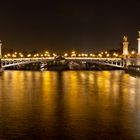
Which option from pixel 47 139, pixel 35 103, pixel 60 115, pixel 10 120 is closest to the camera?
pixel 47 139

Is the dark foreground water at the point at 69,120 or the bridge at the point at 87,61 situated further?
the bridge at the point at 87,61

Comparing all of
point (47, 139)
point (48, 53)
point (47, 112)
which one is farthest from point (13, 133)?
point (48, 53)

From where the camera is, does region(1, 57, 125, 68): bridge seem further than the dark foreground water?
Yes

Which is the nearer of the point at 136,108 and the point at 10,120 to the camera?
the point at 10,120

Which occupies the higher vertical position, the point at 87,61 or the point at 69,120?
the point at 87,61

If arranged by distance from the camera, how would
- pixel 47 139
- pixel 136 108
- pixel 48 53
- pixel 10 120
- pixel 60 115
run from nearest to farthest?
pixel 47 139
pixel 10 120
pixel 60 115
pixel 136 108
pixel 48 53

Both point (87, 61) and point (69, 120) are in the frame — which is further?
point (87, 61)

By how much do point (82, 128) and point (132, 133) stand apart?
1.75 m

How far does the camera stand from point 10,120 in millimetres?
17719

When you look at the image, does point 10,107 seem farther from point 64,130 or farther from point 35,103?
point 64,130

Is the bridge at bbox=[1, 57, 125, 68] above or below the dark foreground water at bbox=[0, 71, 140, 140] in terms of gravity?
above

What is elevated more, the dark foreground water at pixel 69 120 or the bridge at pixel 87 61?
the bridge at pixel 87 61

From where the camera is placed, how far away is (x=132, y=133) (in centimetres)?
1523

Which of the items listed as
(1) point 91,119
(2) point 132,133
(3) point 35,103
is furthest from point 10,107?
(2) point 132,133
